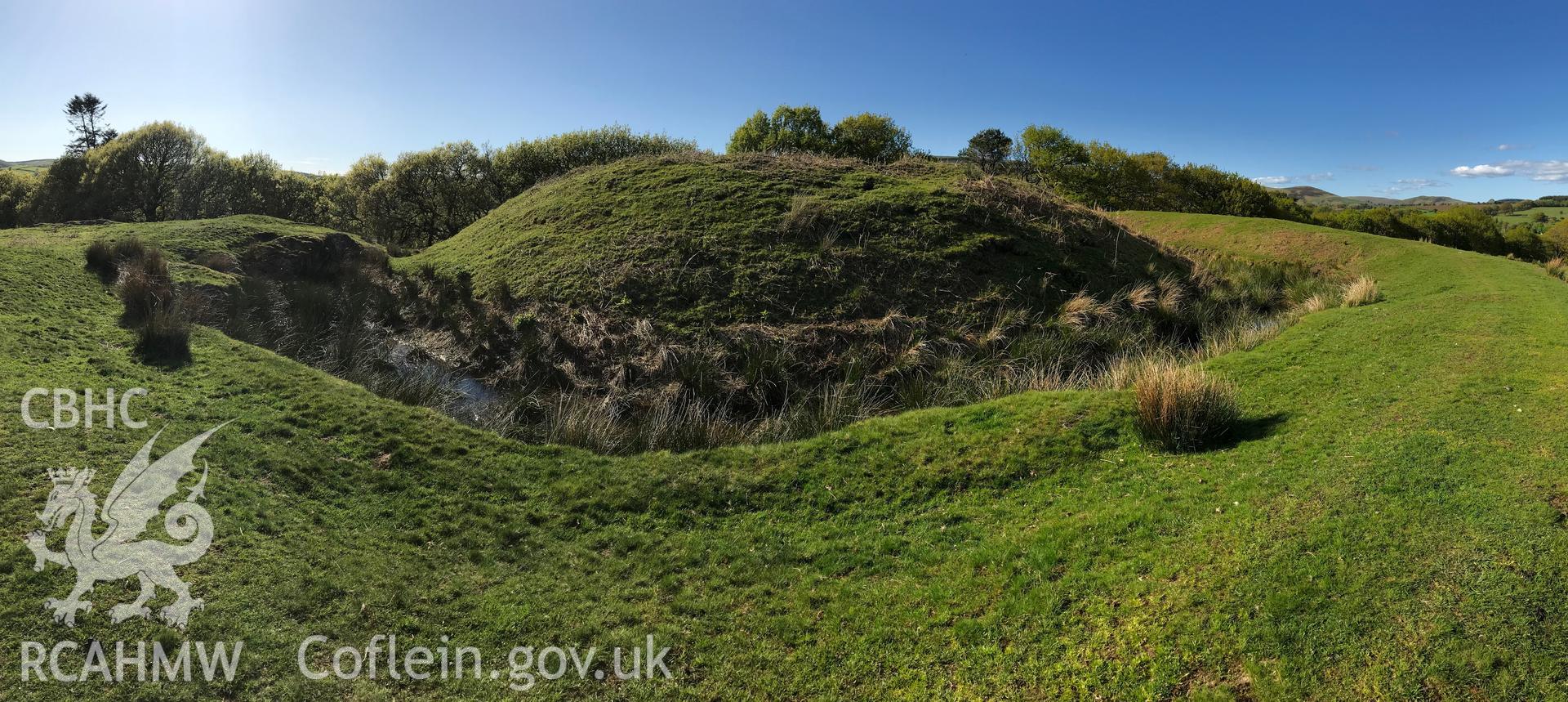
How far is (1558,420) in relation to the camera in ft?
20.3

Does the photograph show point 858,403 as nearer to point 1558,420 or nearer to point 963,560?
point 963,560

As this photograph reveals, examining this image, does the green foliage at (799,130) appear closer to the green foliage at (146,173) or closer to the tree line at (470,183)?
the tree line at (470,183)

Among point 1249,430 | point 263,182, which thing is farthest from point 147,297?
point 263,182

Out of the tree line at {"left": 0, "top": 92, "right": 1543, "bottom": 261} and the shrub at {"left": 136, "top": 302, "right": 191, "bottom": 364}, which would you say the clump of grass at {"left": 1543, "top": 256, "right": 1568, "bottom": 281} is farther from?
the shrub at {"left": 136, "top": 302, "right": 191, "bottom": 364}

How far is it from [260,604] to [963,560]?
5737 millimetres

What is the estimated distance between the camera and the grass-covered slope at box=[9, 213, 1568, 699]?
13.1 ft

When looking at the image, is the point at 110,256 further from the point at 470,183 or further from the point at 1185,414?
the point at 470,183

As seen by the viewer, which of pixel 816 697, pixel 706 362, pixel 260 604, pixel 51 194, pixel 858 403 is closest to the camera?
pixel 816 697

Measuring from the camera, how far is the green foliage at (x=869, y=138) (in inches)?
1818

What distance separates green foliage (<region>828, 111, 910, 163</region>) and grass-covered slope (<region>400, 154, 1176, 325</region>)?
25470mm

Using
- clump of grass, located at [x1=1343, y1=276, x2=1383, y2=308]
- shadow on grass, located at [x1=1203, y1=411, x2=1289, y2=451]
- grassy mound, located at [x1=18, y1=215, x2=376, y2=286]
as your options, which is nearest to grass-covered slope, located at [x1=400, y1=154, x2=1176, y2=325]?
grassy mound, located at [x1=18, y1=215, x2=376, y2=286]

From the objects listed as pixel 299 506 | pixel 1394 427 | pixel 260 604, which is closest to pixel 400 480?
pixel 299 506

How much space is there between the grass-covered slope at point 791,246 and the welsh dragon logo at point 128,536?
875 cm

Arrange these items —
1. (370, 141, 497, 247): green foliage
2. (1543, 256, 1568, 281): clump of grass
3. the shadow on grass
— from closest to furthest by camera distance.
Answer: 1. the shadow on grass
2. (1543, 256, 1568, 281): clump of grass
3. (370, 141, 497, 247): green foliage
